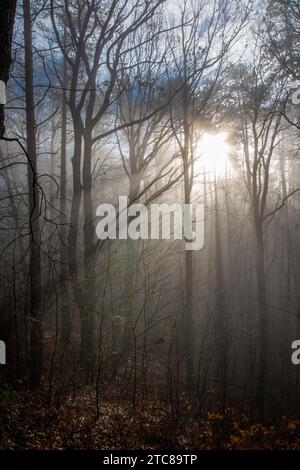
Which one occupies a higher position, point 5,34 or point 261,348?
point 5,34

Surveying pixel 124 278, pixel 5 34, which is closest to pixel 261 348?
pixel 124 278

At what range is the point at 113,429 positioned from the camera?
591 cm

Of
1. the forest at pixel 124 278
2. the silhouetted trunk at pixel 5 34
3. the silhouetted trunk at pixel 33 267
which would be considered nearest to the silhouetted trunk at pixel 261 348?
the forest at pixel 124 278

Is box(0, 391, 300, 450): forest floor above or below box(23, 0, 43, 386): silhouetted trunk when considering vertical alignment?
below

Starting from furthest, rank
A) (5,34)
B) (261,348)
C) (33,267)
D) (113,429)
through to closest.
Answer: (261,348), (33,267), (113,429), (5,34)

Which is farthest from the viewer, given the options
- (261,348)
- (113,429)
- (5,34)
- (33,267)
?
(261,348)

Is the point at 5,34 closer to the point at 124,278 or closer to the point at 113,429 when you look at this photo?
the point at 113,429

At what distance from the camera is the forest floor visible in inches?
202

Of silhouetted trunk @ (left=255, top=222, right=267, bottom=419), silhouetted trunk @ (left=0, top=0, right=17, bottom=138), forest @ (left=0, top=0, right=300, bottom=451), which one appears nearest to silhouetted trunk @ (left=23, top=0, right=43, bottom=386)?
forest @ (left=0, top=0, right=300, bottom=451)

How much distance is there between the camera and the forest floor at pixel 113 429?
5.14m

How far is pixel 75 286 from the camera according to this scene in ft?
26.8

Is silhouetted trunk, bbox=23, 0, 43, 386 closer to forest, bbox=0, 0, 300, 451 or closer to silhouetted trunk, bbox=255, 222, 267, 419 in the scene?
forest, bbox=0, 0, 300, 451

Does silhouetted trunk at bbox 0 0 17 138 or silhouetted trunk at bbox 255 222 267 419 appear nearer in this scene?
silhouetted trunk at bbox 0 0 17 138

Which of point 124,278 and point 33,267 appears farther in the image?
point 124,278
